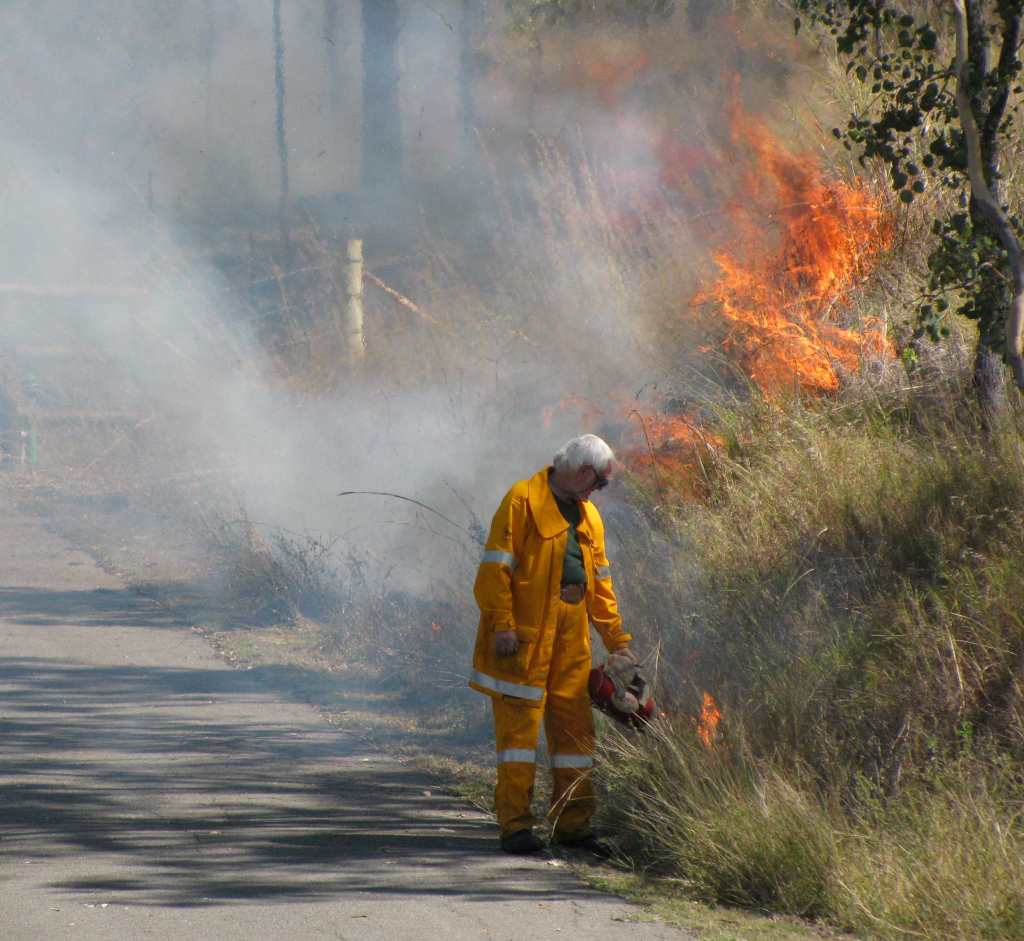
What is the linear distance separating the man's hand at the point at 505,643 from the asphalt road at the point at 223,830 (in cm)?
85

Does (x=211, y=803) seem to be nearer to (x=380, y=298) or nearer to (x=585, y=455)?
(x=585, y=455)

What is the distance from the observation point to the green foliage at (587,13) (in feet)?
48.3

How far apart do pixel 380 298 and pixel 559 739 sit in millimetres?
16328

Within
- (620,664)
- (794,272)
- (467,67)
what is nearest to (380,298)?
(467,67)

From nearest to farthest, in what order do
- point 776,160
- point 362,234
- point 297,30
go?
point 776,160
point 362,234
point 297,30

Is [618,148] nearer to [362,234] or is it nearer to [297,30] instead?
[362,234]

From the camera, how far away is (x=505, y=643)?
5.95 metres

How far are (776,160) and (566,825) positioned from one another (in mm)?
7709

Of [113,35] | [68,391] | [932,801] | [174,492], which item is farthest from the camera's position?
[113,35]

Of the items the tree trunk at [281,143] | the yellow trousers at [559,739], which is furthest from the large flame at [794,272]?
the tree trunk at [281,143]

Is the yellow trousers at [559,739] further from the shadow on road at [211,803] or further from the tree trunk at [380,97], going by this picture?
the tree trunk at [380,97]

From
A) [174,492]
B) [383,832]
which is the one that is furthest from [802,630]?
[174,492]

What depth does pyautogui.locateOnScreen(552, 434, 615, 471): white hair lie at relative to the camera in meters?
6.02

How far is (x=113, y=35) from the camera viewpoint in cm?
3434
